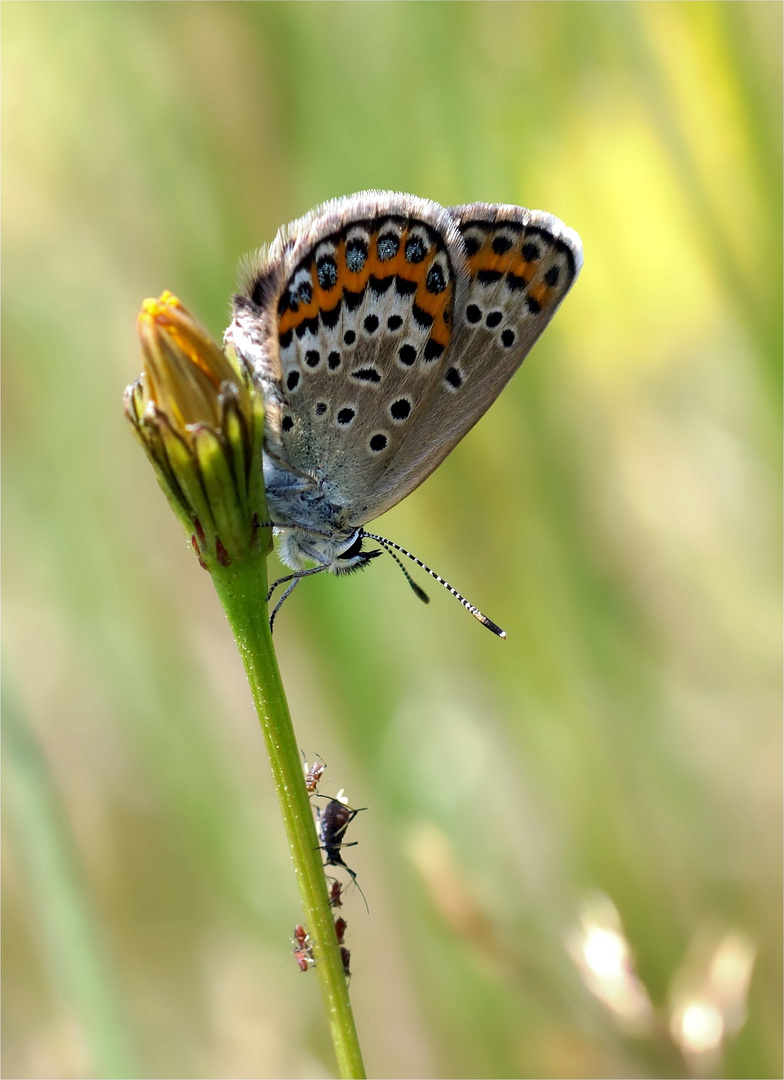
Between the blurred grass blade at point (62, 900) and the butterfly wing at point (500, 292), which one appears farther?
the butterfly wing at point (500, 292)

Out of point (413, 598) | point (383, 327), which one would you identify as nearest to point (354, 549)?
point (383, 327)

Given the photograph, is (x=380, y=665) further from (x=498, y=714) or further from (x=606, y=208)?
(x=606, y=208)

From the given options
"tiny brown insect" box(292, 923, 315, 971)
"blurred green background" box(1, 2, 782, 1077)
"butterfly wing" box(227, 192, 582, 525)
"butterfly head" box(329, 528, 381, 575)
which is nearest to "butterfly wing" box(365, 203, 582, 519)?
"butterfly wing" box(227, 192, 582, 525)

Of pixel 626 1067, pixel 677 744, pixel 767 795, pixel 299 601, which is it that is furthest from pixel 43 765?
pixel 767 795

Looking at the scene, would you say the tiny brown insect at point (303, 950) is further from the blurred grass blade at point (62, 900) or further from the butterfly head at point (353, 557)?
the butterfly head at point (353, 557)

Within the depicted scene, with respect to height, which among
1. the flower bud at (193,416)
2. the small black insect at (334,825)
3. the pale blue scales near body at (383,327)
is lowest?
the small black insect at (334,825)

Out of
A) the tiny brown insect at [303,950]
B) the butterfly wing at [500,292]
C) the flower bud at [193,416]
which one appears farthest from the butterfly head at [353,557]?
the flower bud at [193,416]

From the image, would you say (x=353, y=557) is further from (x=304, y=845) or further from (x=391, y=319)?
(x=304, y=845)
